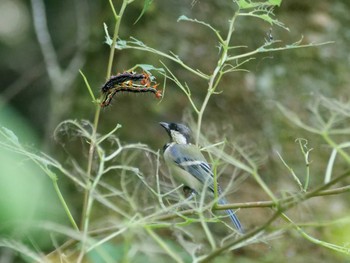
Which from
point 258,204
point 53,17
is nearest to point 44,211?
point 258,204

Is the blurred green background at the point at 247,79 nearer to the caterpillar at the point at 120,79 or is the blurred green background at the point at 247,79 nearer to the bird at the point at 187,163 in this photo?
the bird at the point at 187,163

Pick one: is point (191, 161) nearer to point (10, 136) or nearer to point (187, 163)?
point (187, 163)

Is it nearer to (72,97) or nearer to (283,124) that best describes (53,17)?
(72,97)

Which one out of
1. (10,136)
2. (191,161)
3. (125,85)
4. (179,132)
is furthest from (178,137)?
(10,136)

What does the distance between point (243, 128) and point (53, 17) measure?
2.77 metres

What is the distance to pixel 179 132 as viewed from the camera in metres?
2.06

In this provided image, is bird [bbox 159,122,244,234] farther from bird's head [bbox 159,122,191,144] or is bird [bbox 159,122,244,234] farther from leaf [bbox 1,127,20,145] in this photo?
leaf [bbox 1,127,20,145]

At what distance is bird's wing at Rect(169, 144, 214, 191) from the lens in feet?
5.30

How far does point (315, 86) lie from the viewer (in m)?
2.78

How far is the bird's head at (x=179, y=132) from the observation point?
1989mm

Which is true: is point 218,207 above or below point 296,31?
above

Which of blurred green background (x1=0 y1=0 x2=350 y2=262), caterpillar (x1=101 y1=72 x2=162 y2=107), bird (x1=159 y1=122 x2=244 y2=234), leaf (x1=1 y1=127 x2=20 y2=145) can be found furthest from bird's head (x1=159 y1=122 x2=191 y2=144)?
leaf (x1=1 y1=127 x2=20 y2=145)

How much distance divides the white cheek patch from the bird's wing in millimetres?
20

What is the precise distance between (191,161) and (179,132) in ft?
0.89
